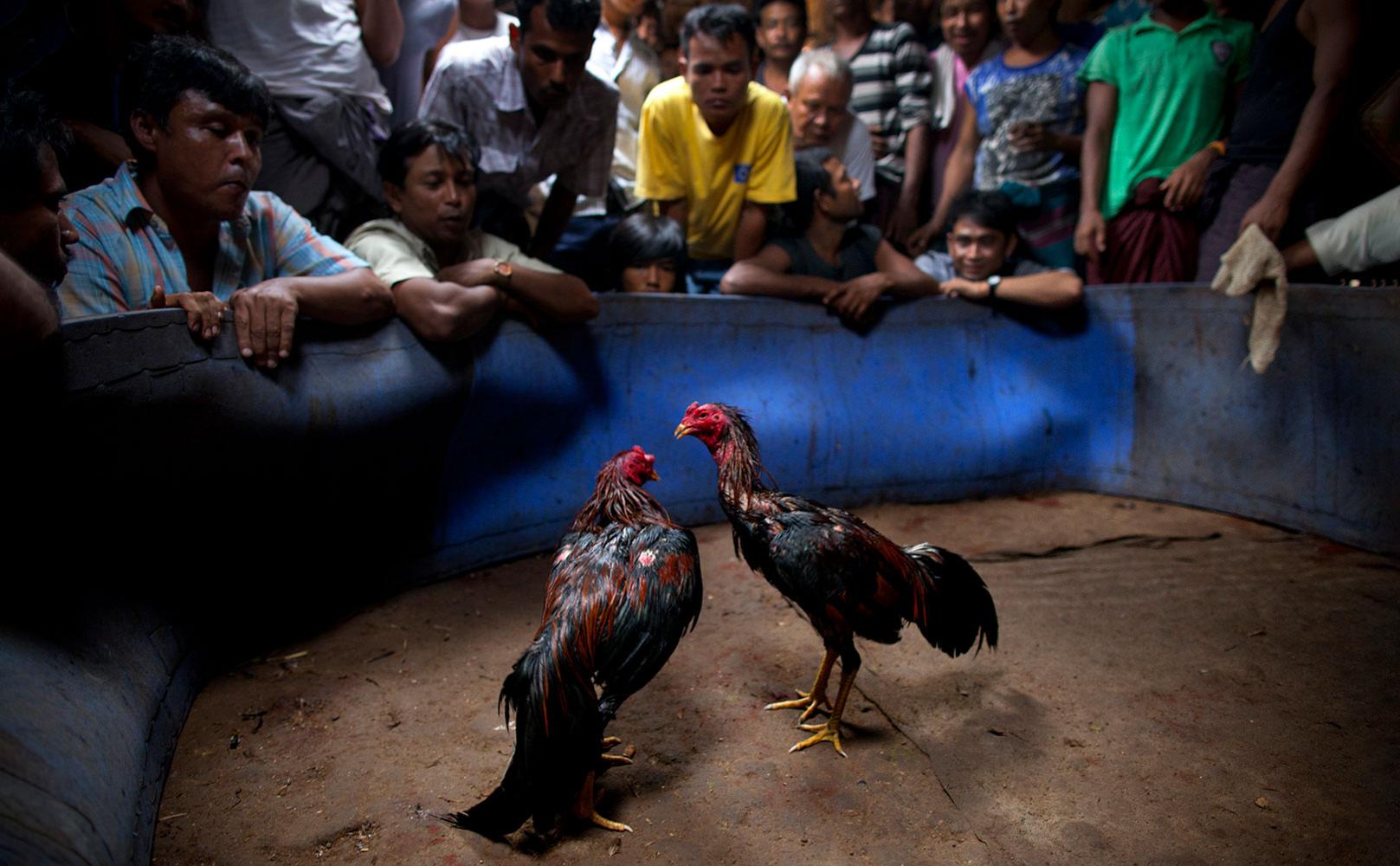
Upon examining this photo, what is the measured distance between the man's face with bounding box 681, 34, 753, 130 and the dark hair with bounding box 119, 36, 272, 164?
2162 millimetres

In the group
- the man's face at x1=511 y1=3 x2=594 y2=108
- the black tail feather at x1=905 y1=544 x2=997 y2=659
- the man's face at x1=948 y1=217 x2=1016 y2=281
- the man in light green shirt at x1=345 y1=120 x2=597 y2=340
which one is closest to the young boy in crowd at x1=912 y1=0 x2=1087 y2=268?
the man's face at x1=948 y1=217 x2=1016 y2=281

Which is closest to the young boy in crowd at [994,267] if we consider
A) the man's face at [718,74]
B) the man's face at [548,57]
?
the man's face at [718,74]

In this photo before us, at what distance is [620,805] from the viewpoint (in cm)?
208

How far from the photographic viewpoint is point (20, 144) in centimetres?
188

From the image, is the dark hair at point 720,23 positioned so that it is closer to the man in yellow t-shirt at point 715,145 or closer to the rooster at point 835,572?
the man in yellow t-shirt at point 715,145

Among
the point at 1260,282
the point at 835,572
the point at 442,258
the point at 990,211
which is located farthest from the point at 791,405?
the point at 1260,282

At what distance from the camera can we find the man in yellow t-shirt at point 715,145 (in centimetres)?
414

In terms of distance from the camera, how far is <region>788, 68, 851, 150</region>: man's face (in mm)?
4691

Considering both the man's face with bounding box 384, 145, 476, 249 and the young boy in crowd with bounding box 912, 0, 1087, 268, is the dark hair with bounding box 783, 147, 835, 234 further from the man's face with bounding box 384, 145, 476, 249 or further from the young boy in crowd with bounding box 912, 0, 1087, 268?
the man's face with bounding box 384, 145, 476, 249

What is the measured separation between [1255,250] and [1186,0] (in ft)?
4.98

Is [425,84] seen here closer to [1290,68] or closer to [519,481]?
[519,481]

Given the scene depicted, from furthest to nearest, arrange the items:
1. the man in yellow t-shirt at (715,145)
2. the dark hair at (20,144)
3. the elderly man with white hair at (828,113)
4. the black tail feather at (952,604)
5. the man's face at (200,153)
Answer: the elderly man with white hair at (828,113)
the man in yellow t-shirt at (715,145)
the man's face at (200,153)
the black tail feather at (952,604)
the dark hair at (20,144)

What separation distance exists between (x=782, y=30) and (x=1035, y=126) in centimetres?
155

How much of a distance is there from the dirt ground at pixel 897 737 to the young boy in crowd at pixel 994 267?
1.55 meters
